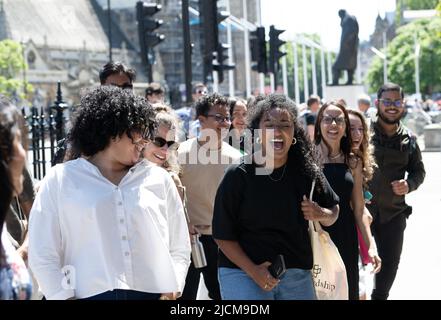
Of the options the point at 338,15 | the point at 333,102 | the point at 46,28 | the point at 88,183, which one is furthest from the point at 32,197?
the point at 46,28

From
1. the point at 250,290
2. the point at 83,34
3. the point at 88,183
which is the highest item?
the point at 83,34

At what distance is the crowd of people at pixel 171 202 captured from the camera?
13.2ft

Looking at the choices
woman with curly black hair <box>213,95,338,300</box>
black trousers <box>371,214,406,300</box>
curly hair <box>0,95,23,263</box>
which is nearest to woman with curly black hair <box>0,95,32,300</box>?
curly hair <box>0,95,23,263</box>

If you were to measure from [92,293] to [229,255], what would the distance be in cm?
101

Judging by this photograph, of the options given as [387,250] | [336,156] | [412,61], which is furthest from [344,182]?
[412,61]

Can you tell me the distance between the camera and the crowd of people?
13.2ft

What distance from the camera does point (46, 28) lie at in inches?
3716

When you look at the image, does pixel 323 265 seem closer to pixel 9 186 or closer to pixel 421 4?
pixel 9 186

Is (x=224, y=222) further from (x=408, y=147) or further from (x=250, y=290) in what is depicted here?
(x=408, y=147)

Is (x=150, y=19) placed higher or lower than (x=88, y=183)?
higher

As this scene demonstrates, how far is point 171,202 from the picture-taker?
432cm

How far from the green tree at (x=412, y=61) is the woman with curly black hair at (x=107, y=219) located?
81594 millimetres

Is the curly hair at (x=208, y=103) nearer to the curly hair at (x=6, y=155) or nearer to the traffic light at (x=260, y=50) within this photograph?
the curly hair at (x=6, y=155)

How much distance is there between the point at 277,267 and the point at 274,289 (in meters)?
0.17
